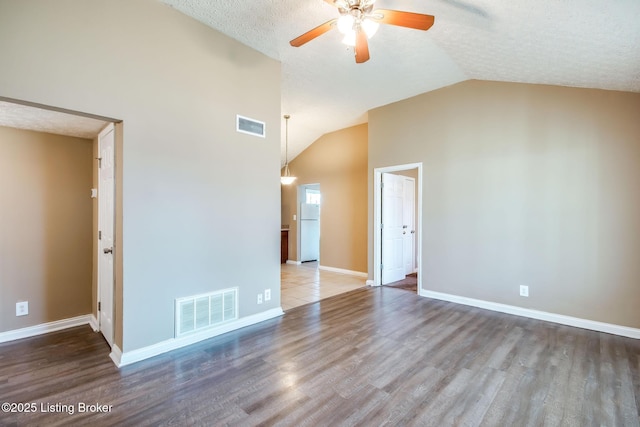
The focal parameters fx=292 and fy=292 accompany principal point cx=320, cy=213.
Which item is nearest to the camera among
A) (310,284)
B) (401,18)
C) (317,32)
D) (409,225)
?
(401,18)

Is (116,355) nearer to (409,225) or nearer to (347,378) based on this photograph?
(347,378)

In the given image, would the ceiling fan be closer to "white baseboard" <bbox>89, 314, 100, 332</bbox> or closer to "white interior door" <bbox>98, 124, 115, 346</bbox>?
"white interior door" <bbox>98, 124, 115, 346</bbox>

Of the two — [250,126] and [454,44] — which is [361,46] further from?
[250,126]

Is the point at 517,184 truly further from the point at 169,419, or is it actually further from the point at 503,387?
the point at 169,419

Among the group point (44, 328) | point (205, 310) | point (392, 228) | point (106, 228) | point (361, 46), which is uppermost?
point (361, 46)

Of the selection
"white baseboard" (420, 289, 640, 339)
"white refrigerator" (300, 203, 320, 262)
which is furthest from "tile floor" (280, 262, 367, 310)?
"white baseboard" (420, 289, 640, 339)

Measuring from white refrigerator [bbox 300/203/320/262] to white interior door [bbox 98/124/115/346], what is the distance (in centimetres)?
491

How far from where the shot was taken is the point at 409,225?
19.9ft

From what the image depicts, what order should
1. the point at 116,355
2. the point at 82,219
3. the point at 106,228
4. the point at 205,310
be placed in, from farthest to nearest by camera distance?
the point at 82,219 → the point at 205,310 → the point at 106,228 → the point at 116,355

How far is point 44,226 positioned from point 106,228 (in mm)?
918

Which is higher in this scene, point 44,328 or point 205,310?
point 205,310

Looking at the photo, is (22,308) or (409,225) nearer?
(22,308)

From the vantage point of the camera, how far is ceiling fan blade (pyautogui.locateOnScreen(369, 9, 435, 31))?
1935 mm

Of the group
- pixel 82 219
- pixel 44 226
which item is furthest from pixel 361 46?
pixel 44 226
